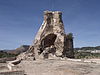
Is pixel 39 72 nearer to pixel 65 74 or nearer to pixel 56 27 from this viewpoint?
pixel 65 74

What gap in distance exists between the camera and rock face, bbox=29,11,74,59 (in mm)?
32406

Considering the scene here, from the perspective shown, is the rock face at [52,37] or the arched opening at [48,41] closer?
the rock face at [52,37]

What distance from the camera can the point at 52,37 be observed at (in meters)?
36.2

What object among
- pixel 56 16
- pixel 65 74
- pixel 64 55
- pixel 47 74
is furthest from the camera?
pixel 56 16

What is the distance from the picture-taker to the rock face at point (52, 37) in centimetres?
3241

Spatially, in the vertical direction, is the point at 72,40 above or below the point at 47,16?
below

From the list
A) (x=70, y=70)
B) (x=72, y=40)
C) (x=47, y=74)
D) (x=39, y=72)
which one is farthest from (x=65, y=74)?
(x=72, y=40)

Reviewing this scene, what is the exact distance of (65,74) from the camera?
52.6 ft

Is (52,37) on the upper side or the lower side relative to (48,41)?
upper

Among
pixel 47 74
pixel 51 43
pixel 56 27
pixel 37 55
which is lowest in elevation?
pixel 47 74

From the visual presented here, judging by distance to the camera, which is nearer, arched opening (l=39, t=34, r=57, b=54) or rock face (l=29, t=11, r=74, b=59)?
rock face (l=29, t=11, r=74, b=59)

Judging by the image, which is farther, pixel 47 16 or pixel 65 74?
pixel 47 16

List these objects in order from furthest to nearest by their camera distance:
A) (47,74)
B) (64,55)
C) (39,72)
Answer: (64,55) < (39,72) < (47,74)

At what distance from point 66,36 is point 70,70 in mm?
17833
